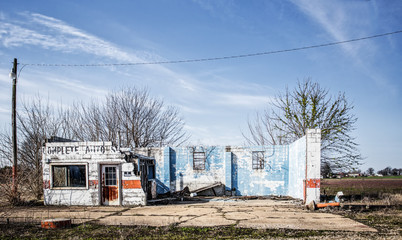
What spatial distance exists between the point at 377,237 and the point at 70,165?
13.8m

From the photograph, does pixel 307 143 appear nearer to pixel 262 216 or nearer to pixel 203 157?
pixel 262 216

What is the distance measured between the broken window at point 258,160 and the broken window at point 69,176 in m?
11.0

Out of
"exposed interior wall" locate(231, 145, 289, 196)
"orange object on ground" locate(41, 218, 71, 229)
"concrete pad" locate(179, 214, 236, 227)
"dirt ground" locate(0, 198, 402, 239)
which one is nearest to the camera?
"dirt ground" locate(0, 198, 402, 239)

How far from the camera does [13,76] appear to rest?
17.2 meters

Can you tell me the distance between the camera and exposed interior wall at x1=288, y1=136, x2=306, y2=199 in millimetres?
16547

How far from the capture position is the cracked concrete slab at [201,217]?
10.5 m

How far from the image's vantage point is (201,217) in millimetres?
12141

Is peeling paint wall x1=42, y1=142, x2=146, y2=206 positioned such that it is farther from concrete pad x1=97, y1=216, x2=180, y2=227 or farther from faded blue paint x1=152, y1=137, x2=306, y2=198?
faded blue paint x1=152, y1=137, x2=306, y2=198

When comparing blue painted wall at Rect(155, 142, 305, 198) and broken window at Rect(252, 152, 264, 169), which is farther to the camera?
broken window at Rect(252, 152, 264, 169)

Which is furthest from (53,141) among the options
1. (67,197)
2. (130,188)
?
(130,188)

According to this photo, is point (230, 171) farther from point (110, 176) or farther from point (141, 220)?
point (141, 220)

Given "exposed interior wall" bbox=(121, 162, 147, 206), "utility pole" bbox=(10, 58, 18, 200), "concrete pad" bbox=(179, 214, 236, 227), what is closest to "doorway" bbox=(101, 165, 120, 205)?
"exposed interior wall" bbox=(121, 162, 147, 206)

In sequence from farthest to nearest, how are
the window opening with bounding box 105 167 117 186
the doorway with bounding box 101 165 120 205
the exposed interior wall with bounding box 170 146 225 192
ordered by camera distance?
the exposed interior wall with bounding box 170 146 225 192 < the window opening with bounding box 105 167 117 186 < the doorway with bounding box 101 165 120 205

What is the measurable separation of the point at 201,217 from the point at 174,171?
415 inches
